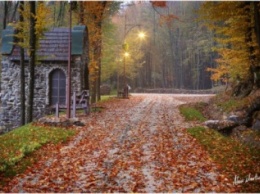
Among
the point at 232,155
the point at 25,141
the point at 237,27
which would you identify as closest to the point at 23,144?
the point at 25,141

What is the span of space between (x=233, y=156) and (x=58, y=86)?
1531 centimetres

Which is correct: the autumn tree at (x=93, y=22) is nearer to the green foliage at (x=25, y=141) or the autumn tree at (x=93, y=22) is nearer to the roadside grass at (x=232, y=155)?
the green foliage at (x=25, y=141)

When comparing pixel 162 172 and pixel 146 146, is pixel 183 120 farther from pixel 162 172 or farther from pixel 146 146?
pixel 162 172

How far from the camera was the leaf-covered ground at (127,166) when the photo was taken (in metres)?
6.56

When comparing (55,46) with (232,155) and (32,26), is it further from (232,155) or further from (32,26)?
(232,155)

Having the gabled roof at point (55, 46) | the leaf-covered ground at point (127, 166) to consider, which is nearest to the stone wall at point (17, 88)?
the gabled roof at point (55, 46)

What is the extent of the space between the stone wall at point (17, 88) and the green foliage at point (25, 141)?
8.56 m

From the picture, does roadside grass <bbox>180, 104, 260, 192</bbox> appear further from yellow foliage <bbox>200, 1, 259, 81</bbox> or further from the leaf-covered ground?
yellow foliage <bbox>200, 1, 259, 81</bbox>

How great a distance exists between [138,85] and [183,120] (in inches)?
1526

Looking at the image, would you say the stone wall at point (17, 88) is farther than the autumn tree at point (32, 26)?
Yes

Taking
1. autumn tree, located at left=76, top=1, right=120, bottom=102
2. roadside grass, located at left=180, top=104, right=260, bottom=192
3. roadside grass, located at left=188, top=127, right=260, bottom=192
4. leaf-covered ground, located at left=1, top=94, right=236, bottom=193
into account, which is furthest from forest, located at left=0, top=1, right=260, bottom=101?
roadside grass, located at left=188, top=127, right=260, bottom=192

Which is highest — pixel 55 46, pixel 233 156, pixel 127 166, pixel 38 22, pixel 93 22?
pixel 93 22

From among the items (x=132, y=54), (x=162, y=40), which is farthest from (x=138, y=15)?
(x=132, y=54)

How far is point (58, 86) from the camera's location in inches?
851
